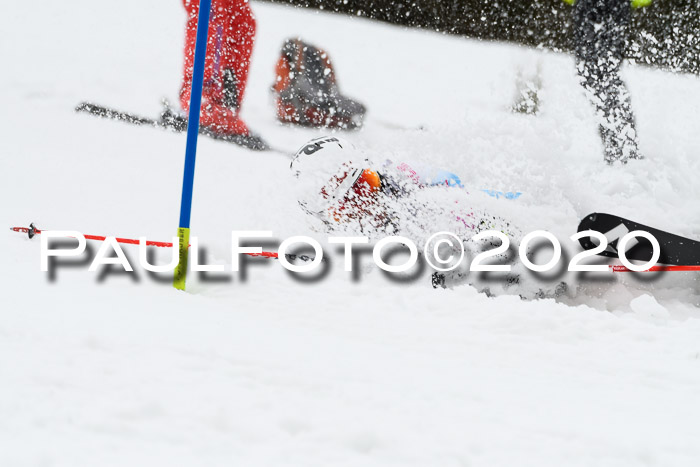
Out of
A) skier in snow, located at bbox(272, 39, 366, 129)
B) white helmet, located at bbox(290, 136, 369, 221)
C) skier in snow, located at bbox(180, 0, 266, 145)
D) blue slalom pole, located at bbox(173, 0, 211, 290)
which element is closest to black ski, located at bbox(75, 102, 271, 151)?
skier in snow, located at bbox(180, 0, 266, 145)

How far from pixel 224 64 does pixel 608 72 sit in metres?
2.33

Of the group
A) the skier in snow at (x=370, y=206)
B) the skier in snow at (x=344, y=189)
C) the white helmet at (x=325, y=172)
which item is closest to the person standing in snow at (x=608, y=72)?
the skier in snow at (x=370, y=206)

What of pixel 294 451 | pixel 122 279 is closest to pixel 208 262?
pixel 122 279

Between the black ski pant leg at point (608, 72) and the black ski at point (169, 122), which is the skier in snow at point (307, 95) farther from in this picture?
the black ski pant leg at point (608, 72)

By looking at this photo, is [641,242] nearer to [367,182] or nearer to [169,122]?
[367,182]

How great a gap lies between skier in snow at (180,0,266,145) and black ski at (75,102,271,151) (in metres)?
0.04

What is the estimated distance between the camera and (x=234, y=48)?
4.19 metres

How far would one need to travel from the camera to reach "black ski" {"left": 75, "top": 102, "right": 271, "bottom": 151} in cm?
386

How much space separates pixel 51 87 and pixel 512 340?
371 cm

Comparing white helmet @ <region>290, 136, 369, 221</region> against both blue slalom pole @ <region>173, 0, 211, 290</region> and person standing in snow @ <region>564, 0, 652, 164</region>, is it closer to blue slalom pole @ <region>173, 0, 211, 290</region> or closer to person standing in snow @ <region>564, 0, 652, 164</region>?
blue slalom pole @ <region>173, 0, 211, 290</region>

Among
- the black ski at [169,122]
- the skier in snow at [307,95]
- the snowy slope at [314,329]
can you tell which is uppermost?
the skier in snow at [307,95]

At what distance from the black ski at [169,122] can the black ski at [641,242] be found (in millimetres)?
2017

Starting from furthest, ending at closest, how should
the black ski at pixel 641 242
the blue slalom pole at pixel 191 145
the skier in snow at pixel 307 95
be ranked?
1. the skier in snow at pixel 307 95
2. the black ski at pixel 641 242
3. the blue slalom pole at pixel 191 145

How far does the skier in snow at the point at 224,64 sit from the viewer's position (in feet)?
13.1
